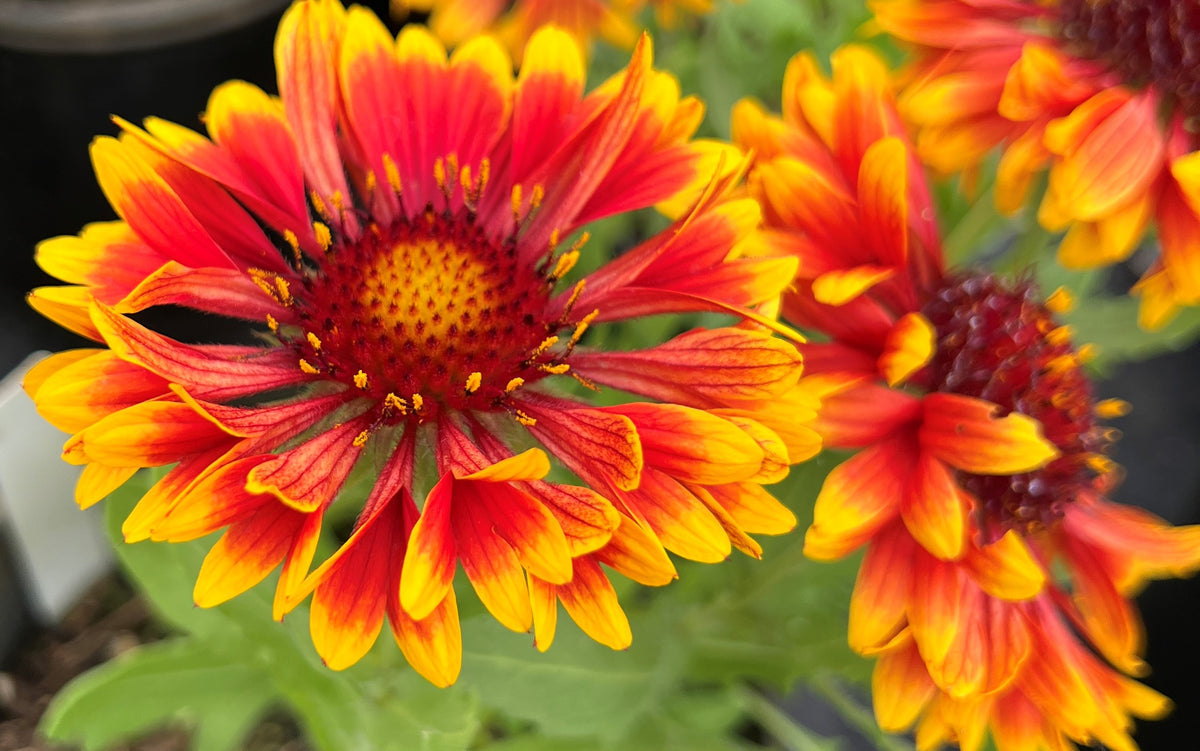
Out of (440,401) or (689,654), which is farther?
(689,654)

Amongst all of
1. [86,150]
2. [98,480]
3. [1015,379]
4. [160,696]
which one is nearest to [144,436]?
[98,480]

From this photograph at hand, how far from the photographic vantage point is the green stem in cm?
77

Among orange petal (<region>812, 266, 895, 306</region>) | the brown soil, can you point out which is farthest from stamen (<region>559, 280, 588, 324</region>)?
the brown soil

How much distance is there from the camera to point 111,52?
98 centimetres

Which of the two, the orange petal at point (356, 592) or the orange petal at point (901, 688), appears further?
the orange petal at point (901, 688)

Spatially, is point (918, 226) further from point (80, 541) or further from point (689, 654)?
point (80, 541)

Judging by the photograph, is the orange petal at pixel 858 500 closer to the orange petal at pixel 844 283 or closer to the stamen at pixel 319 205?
the orange petal at pixel 844 283

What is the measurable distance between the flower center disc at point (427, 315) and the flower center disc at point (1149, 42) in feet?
1.12

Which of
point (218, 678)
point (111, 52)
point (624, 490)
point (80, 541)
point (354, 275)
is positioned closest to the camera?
point (624, 490)

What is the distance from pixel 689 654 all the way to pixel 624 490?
0.34 m

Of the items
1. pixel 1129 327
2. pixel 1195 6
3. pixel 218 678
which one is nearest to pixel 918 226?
pixel 1195 6

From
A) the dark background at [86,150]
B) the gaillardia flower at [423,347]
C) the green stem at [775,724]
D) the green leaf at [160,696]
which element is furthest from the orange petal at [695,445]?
the dark background at [86,150]

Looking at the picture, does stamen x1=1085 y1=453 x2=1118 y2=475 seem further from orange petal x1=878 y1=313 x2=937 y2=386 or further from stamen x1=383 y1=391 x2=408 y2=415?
stamen x1=383 y1=391 x2=408 y2=415

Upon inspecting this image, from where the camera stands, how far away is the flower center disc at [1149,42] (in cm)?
53
